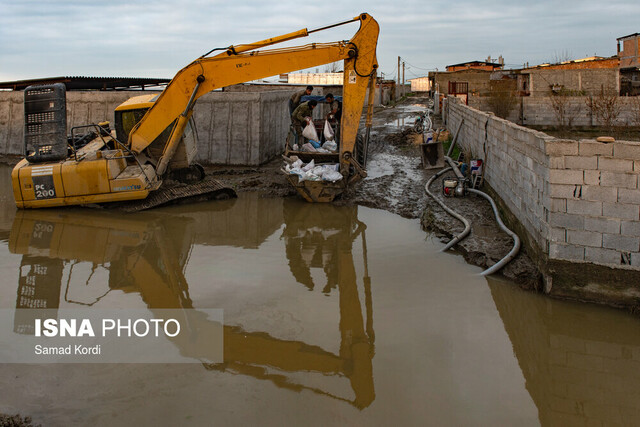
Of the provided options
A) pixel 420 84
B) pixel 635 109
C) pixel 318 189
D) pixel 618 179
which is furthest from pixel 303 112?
pixel 420 84

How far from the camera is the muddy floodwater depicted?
4.54m

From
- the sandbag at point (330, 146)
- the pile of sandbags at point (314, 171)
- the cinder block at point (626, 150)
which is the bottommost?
the pile of sandbags at point (314, 171)

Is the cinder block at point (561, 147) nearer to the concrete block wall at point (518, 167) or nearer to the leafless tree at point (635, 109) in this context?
the concrete block wall at point (518, 167)

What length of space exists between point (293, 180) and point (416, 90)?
6589cm

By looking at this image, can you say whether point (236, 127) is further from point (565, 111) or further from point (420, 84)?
point (420, 84)

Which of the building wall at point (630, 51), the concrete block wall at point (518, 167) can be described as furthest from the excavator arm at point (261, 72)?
the building wall at point (630, 51)

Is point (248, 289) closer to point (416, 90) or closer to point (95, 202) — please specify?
point (95, 202)

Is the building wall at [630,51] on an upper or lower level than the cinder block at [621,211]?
Result: upper

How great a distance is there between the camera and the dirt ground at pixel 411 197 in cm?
784

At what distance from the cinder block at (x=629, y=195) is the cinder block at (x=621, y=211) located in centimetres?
5

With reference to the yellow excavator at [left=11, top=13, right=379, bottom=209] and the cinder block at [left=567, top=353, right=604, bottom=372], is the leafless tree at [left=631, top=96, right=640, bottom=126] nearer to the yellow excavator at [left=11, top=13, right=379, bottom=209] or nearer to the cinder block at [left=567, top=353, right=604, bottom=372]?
the yellow excavator at [left=11, top=13, right=379, bottom=209]

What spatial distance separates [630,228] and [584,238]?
49cm

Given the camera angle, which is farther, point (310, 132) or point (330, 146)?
point (310, 132)

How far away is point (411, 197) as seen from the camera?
11844mm
